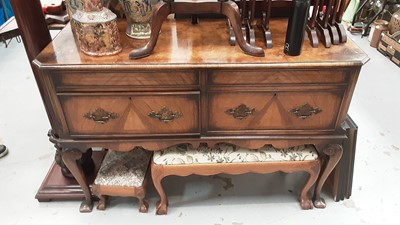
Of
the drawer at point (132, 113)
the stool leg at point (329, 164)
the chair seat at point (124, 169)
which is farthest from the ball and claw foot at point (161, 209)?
the stool leg at point (329, 164)

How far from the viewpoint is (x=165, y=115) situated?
4.11ft

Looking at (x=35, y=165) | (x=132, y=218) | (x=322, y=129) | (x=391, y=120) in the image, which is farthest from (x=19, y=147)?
(x=391, y=120)

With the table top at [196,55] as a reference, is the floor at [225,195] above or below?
below

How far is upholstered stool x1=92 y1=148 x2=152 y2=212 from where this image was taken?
1479 millimetres

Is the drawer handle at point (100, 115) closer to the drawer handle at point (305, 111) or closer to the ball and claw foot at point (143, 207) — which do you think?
the ball and claw foot at point (143, 207)

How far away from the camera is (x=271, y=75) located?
1161mm

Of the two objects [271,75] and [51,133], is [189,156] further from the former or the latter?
[51,133]

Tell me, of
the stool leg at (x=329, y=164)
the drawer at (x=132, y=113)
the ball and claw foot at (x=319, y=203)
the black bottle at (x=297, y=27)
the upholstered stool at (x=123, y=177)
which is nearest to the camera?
the black bottle at (x=297, y=27)

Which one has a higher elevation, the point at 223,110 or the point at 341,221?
the point at 223,110

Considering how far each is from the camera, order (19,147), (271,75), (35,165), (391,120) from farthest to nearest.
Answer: (391,120) → (19,147) → (35,165) → (271,75)

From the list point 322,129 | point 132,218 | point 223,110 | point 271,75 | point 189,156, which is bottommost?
point 132,218

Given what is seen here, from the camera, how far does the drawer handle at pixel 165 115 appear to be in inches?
48.9

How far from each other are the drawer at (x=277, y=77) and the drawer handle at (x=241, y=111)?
10 cm

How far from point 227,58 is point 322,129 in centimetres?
47
